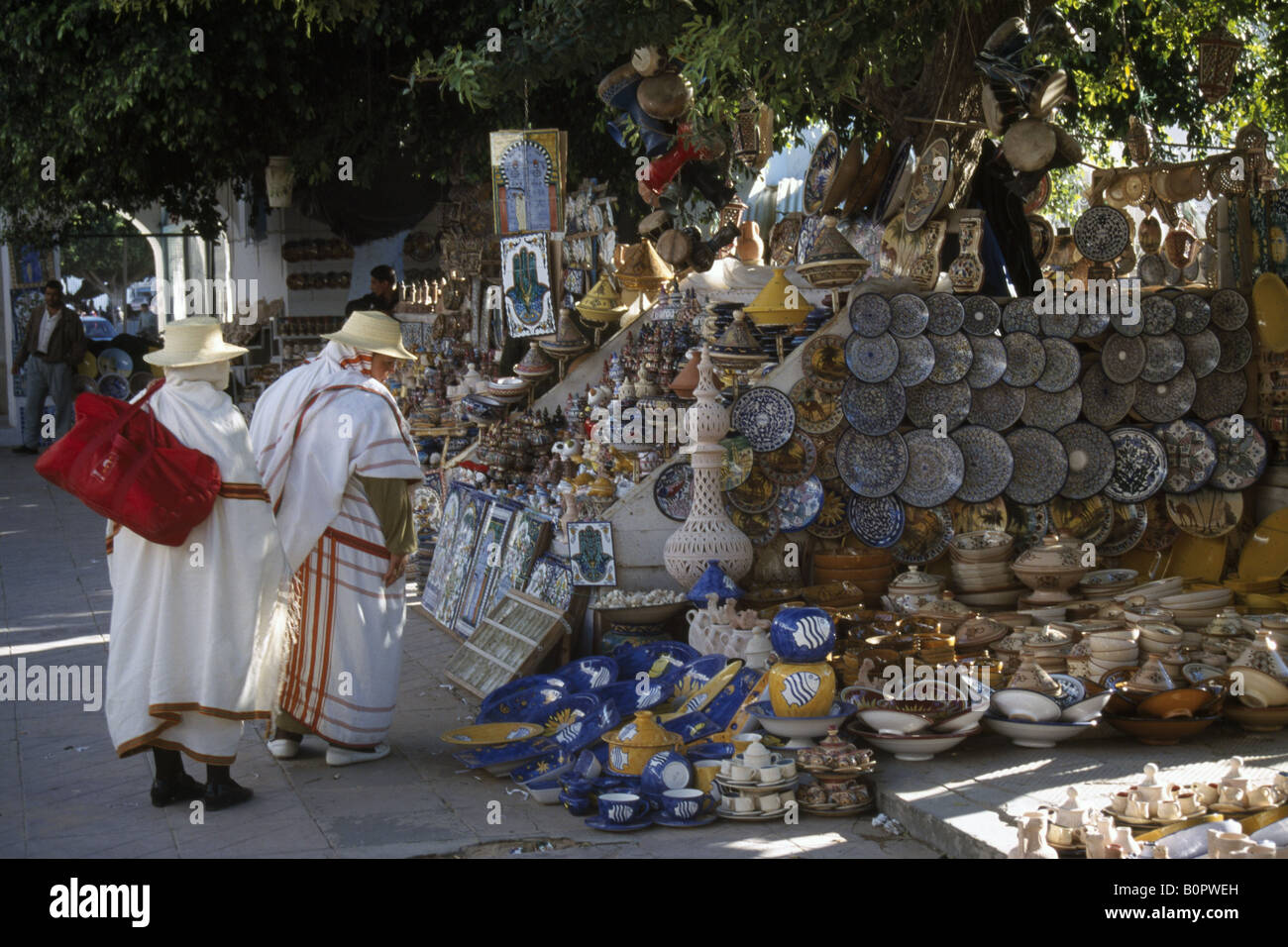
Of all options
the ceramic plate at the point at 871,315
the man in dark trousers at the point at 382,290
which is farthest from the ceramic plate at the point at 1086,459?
the man in dark trousers at the point at 382,290

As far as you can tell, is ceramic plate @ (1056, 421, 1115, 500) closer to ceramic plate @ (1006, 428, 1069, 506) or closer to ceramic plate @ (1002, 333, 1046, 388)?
ceramic plate @ (1006, 428, 1069, 506)

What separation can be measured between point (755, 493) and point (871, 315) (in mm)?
1099

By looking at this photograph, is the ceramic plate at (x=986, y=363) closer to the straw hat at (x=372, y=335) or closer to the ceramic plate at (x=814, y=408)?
the ceramic plate at (x=814, y=408)

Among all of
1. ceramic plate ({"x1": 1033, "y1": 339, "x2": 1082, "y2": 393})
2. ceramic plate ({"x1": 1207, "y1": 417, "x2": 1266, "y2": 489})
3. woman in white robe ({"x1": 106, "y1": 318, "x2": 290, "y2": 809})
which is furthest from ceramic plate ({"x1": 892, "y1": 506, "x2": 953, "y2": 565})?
woman in white robe ({"x1": 106, "y1": 318, "x2": 290, "y2": 809})

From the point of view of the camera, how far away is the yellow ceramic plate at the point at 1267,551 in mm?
6686

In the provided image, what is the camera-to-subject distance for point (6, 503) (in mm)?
12156

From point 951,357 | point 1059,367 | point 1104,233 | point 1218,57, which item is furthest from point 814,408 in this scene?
point 1218,57

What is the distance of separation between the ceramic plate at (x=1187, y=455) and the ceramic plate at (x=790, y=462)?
1827mm

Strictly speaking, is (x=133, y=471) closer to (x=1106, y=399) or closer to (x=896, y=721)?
(x=896, y=721)

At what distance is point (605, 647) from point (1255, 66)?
777 centimetres

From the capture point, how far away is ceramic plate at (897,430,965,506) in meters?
6.77

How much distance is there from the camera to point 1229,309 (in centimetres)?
705

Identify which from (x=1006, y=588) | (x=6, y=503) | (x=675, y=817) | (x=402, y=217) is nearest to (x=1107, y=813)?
(x=675, y=817)

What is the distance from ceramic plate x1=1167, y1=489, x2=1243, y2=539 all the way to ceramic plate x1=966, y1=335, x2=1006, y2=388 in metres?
1.11
